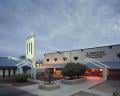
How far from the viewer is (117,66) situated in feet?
109

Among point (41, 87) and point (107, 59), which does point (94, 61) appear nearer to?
point (107, 59)

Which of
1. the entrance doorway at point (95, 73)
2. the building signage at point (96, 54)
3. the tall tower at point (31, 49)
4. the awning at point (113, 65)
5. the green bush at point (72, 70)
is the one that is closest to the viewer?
the green bush at point (72, 70)

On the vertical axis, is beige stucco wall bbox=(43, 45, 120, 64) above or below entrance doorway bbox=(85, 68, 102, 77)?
above

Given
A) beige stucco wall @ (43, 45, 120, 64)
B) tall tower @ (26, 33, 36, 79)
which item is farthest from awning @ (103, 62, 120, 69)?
tall tower @ (26, 33, 36, 79)

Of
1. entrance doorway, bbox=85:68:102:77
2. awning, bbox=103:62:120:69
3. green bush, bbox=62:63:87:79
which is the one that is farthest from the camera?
entrance doorway, bbox=85:68:102:77

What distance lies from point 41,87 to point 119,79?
18799mm

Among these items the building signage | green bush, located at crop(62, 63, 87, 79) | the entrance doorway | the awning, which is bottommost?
the entrance doorway

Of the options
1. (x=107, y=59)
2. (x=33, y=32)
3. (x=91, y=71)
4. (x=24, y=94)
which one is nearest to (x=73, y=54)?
(x=91, y=71)

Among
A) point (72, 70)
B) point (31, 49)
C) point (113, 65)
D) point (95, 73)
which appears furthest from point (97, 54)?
point (31, 49)

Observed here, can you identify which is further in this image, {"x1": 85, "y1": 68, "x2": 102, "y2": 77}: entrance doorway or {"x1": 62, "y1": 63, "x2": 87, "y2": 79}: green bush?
{"x1": 85, "y1": 68, "x2": 102, "y2": 77}: entrance doorway

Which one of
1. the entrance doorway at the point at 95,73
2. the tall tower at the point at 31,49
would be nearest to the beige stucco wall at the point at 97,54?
the entrance doorway at the point at 95,73

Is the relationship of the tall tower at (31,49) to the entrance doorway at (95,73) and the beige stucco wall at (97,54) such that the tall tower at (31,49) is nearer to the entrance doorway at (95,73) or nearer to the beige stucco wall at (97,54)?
the beige stucco wall at (97,54)

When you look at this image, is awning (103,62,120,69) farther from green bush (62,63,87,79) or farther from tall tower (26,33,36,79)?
tall tower (26,33,36,79)

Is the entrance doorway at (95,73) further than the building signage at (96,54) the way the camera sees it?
Yes
